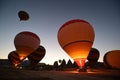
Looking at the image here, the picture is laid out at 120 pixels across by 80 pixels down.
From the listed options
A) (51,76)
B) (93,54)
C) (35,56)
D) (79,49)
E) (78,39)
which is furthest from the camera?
(93,54)

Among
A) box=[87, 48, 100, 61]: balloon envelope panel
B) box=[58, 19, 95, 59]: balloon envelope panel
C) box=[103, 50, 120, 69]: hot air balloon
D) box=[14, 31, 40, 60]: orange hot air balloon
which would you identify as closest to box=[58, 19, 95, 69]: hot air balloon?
box=[58, 19, 95, 59]: balloon envelope panel

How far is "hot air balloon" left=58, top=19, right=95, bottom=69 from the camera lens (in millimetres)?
18375

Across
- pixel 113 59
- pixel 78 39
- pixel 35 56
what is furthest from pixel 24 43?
pixel 113 59

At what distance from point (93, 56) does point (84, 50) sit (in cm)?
1576

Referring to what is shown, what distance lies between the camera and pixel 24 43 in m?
26.5

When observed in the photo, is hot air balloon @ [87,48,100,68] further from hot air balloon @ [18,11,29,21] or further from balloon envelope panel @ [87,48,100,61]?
hot air balloon @ [18,11,29,21]

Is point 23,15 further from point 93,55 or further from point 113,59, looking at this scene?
point 113,59

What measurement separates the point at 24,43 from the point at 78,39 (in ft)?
39.3

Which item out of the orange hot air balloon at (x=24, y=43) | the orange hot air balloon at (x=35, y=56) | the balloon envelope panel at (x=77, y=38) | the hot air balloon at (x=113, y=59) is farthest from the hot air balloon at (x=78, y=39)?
the orange hot air balloon at (x=35, y=56)

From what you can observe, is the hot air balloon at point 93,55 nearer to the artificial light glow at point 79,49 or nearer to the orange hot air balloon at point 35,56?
the orange hot air balloon at point 35,56

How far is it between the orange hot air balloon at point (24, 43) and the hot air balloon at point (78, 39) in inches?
363

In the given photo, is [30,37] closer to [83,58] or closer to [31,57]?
[31,57]

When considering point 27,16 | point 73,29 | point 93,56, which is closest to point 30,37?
point 27,16

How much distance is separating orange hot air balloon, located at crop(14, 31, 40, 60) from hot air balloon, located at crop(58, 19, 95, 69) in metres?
9.21
